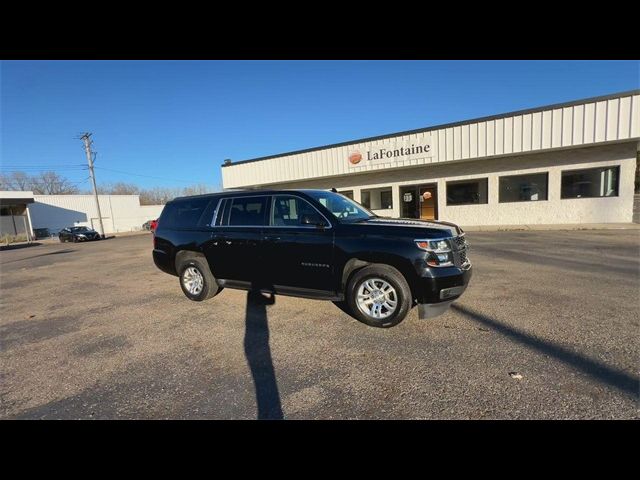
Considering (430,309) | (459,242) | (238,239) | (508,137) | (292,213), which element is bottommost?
(430,309)

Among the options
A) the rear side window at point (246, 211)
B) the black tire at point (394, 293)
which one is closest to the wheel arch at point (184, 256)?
the rear side window at point (246, 211)

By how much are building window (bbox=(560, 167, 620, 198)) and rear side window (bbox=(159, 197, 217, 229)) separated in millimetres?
A: 15689

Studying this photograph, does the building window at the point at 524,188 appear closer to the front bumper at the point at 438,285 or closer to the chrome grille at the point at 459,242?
the chrome grille at the point at 459,242

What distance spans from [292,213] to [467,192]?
14.4 metres

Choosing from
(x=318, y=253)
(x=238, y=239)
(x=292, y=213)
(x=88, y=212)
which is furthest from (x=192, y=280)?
(x=88, y=212)

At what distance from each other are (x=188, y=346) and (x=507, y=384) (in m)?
3.52

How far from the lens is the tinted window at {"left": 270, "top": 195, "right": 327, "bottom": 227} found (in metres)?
4.54

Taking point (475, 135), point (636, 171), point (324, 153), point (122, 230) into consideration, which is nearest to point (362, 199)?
point (324, 153)

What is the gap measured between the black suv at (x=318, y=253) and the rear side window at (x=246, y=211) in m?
0.02

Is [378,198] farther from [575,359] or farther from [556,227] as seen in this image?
[575,359]

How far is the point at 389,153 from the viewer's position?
16.8 m

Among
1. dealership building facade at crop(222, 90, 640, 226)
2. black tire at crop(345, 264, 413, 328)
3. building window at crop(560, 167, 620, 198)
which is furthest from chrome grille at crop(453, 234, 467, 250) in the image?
building window at crop(560, 167, 620, 198)

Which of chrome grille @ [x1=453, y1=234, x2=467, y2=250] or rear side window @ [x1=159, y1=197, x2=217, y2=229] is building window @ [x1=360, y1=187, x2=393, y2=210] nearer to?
rear side window @ [x1=159, y1=197, x2=217, y2=229]

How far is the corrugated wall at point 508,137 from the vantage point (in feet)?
39.0
